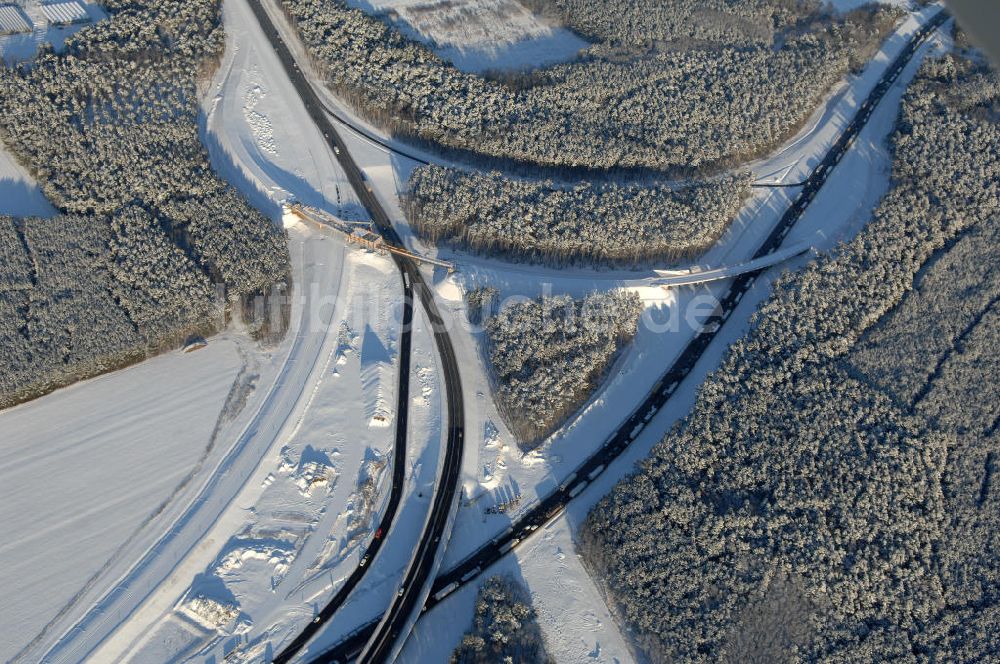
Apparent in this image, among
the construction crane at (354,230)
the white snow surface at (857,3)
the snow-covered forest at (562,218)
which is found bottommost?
the construction crane at (354,230)

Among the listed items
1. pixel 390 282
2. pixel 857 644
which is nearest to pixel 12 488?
pixel 390 282

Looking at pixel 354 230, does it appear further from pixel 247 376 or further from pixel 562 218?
pixel 562 218

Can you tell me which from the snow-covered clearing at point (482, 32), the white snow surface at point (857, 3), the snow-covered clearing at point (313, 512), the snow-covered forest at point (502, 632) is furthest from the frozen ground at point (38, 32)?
the white snow surface at point (857, 3)

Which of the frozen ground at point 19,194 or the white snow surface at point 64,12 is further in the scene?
the white snow surface at point 64,12

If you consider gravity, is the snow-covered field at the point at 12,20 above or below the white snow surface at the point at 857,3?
below

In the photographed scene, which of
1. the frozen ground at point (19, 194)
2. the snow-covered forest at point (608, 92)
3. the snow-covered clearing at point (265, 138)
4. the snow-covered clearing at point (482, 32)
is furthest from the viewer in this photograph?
the snow-covered clearing at point (482, 32)

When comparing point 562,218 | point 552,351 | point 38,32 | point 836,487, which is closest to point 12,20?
point 38,32

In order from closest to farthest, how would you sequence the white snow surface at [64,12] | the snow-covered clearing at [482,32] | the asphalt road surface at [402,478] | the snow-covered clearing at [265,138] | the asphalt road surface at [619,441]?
the asphalt road surface at [402,478] < the asphalt road surface at [619,441] < the snow-covered clearing at [265,138] < the white snow surface at [64,12] < the snow-covered clearing at [482,32]

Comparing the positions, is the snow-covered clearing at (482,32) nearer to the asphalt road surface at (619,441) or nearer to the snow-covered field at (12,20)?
the asphalt road surface at (619,441)

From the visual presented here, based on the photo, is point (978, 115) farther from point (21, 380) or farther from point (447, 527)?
point (21, 380)
